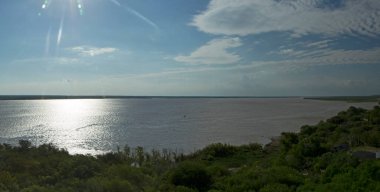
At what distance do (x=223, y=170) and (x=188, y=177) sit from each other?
349 centimetres

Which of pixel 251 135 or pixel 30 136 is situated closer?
pixel 251 135

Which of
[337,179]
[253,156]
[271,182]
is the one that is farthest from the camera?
[253,156]

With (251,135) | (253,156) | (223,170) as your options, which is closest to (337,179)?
(223,170)

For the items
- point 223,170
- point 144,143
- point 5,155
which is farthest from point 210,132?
point 223,170

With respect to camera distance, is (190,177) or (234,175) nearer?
(190,177)

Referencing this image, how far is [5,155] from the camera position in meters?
27.0

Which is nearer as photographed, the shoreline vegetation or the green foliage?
the shoreline vegetation

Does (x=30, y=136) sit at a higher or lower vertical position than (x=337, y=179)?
lower

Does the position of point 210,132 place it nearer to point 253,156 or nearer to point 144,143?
point 144,143

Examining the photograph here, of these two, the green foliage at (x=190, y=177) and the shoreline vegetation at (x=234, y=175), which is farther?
the green foliage at (x=190, y=177)

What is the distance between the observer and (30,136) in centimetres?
6256

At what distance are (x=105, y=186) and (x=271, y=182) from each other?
5954 mm

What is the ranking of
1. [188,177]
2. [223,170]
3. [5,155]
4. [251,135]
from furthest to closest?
[251,135], [5,155], [223,170], [188,177]

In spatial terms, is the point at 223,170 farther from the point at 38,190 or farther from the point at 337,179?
the point at 38,190
